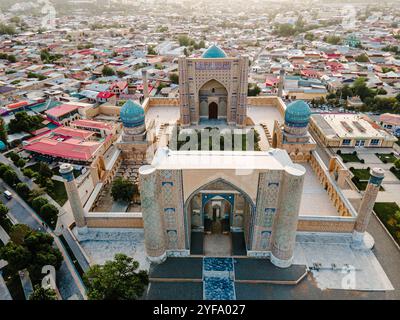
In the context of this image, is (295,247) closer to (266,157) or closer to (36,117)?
(266,157)

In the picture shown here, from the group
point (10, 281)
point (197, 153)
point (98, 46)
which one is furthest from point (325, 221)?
point (98, 46)

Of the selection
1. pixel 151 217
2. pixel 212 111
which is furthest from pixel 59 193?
pixel 212 111

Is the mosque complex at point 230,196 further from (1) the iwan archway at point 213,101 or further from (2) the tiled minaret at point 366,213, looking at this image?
(1) the iwan archway at point 213,101

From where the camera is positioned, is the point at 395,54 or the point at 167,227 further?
the point at 395,54

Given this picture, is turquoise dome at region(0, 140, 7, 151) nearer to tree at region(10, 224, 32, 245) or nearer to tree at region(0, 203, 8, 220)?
tree at region(0, 203, 8, 220)

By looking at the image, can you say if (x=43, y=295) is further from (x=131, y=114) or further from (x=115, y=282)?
(x=131, y=114)
